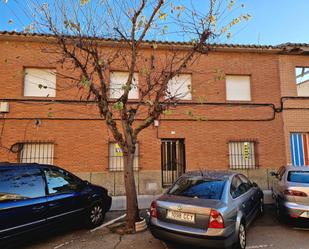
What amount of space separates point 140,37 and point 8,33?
231 inches

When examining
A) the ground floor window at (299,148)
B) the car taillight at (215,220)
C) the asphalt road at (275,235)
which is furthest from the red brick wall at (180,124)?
the car taillight at (215,220)

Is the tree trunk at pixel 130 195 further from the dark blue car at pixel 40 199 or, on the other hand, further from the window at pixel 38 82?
the window at pixel 38 82

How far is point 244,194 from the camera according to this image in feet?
16.1

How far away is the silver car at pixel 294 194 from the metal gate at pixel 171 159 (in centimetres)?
441

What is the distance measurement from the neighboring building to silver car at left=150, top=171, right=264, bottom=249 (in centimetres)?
420

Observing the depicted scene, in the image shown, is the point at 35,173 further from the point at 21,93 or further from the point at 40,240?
the point at 21,93

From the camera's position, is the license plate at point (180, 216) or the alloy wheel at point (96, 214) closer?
the license plate at point (180, 216)

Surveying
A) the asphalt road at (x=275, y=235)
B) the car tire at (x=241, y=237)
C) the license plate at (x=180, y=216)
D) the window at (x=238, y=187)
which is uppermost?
the window at (x=238, y=187)

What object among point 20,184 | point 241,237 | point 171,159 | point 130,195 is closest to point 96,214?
point 130,195

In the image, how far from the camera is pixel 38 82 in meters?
8.85

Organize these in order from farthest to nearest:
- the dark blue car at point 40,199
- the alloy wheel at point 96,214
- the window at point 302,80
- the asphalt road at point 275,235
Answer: the window at point 302,80 → the alloy wheel at point 96,214 → the asphalt road at point 275,235 → the dark blue car at point 40,199

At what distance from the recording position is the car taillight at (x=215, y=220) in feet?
11.9

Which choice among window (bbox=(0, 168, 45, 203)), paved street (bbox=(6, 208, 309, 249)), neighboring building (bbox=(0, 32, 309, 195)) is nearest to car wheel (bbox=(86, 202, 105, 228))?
paved street (bbox=(6, 208, 309, 249))

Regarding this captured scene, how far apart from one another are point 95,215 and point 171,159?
4843mm
